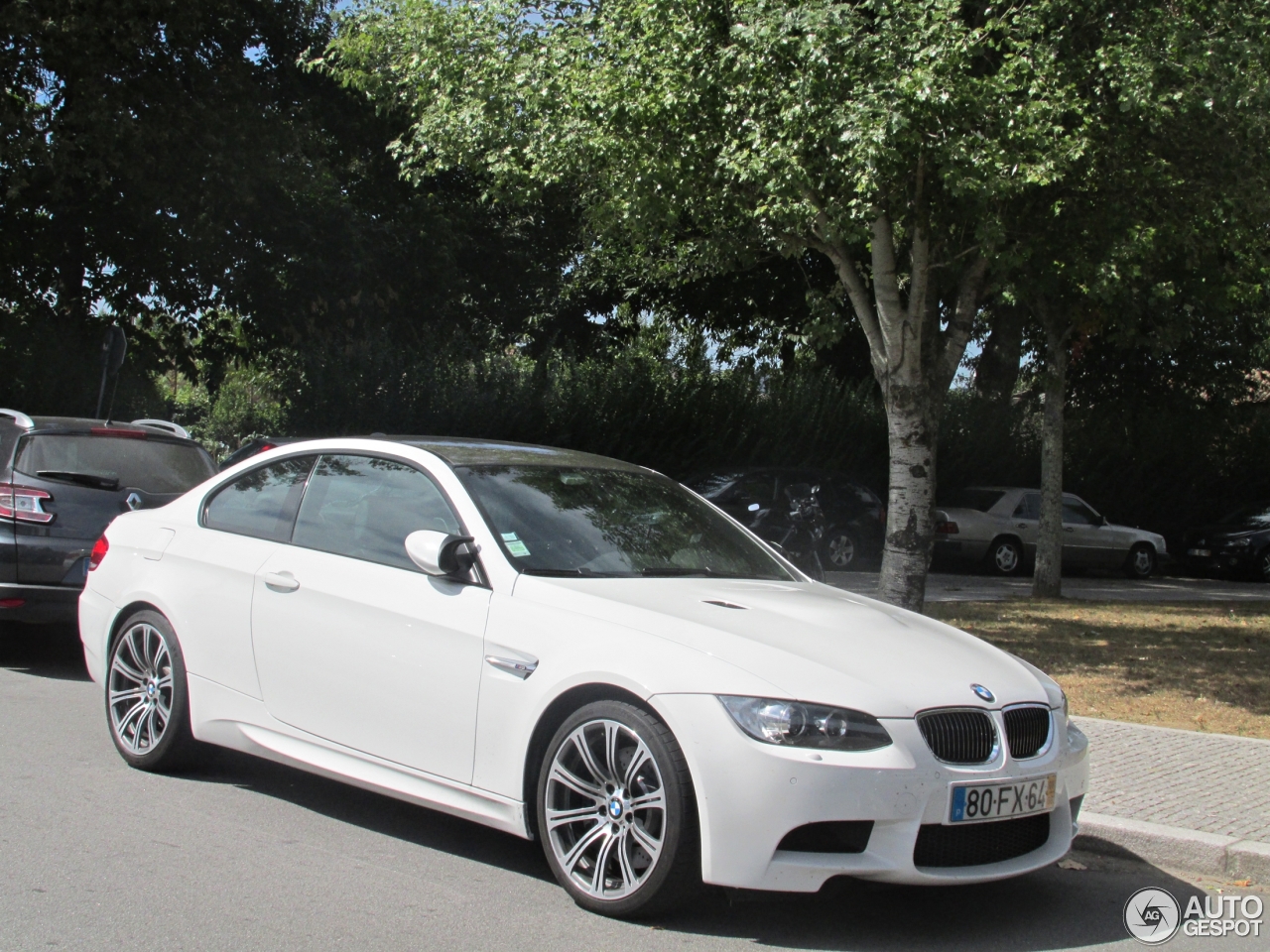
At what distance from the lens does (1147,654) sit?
35.9 ft

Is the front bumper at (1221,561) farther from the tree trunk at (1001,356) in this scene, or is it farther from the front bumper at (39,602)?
the front bumper at (39,602)

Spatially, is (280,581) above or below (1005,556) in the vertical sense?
above

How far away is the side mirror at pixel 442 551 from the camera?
15.4 ft

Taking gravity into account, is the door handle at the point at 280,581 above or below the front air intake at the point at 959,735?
above

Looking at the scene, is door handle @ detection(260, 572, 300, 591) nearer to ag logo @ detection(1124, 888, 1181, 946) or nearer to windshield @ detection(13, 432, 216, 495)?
ag logo @ detection(1124, 888, 1181, 946)

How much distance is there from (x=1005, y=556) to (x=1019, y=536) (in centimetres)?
44

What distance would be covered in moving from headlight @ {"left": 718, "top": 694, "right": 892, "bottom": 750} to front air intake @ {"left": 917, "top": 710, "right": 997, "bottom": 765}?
0.19 meters

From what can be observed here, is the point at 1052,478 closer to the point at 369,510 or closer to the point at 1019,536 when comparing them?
the point at 1019,536

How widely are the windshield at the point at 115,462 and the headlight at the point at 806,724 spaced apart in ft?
20.2

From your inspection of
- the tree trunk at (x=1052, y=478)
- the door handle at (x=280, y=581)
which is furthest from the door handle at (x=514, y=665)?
the tree trunk at (x=1052, y=478)

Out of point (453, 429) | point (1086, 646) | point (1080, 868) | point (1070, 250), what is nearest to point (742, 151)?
point (1070, 250)

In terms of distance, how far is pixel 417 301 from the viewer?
25.1m

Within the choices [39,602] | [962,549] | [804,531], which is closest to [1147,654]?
[804,531]

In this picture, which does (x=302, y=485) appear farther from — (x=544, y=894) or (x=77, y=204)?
(x=77, y=204)
